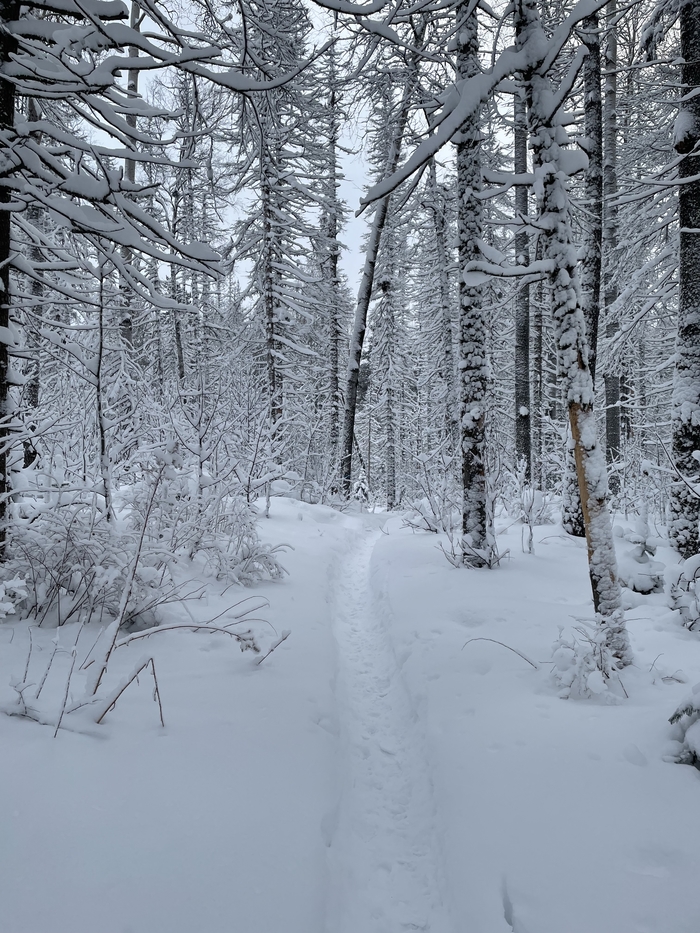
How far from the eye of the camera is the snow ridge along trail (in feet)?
7.05

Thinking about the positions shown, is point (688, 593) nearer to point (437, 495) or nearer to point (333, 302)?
point (437, 495)

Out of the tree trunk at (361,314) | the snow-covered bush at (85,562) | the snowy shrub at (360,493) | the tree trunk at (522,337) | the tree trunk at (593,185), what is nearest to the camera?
the snow-covered bush at (85,562)

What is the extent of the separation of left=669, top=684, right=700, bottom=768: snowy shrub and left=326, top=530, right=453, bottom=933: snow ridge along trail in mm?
1325

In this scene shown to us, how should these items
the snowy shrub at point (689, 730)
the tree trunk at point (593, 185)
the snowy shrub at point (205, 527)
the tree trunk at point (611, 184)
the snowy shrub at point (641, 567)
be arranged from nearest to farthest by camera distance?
the snowy shrub at point (689, 730), the snowy shrub at point (205, 527), the snowy shrub at point (641, 567), the tree trunk at point (593, 185), the tree trunk at point (611, 184)

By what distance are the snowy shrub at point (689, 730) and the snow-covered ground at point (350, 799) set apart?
3.1 inches

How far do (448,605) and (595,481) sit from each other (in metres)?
2.20

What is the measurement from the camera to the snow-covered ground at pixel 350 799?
178cm

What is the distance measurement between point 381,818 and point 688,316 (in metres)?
6.64

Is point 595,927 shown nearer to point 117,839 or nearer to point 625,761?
point 625,761

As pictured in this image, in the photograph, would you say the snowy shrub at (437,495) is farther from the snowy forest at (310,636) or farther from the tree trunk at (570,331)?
the tree trunk at (570,331)

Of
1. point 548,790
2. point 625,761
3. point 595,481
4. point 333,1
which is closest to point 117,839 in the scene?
point 548,790

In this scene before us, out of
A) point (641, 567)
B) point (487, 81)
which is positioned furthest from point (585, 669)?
point (487, 81)

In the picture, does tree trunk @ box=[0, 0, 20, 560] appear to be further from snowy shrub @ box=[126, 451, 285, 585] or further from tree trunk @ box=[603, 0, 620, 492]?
tree trunk @ box=[603, 0, 620, 492]

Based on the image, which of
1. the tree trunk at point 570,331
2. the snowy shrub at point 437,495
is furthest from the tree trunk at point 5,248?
the snowy shrub at point 437,495
